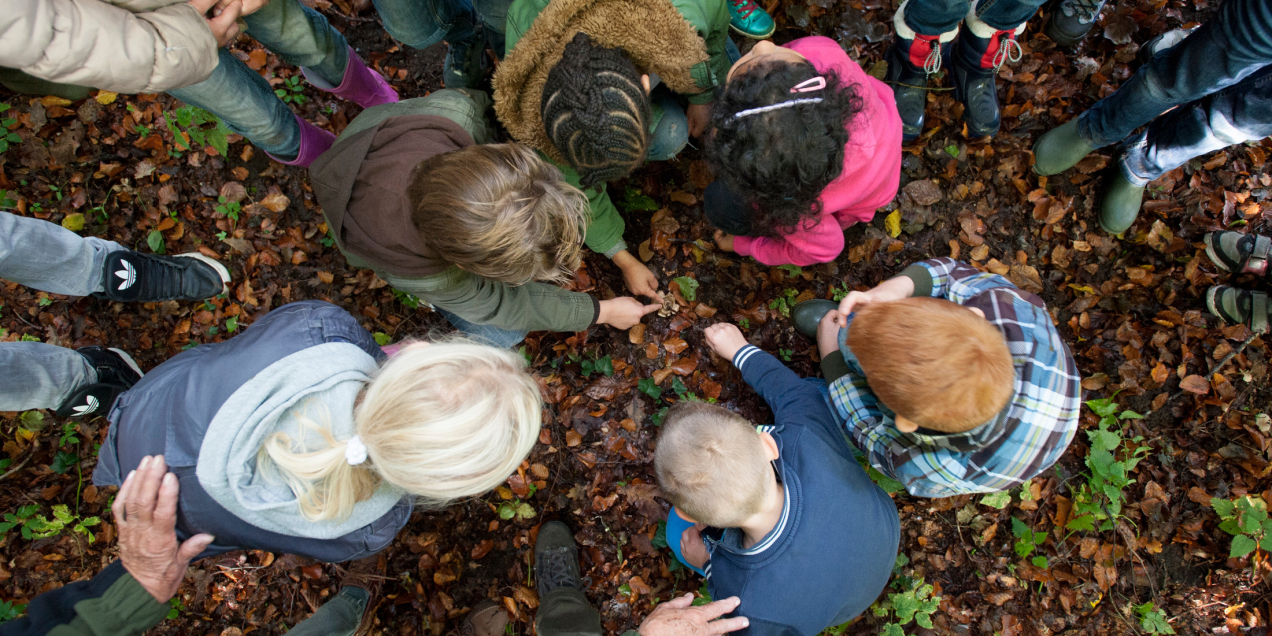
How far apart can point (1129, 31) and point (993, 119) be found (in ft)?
3.59

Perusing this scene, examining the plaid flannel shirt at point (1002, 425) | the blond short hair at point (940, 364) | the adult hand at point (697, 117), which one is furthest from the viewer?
the adult hand at point (697, 117)

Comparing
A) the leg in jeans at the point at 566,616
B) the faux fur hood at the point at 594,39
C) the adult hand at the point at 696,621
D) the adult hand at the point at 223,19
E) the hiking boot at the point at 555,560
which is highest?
the adult hand at the point at 223,19

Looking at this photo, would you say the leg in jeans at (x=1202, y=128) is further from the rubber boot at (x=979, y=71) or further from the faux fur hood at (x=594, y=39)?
the faux fur hood at (x=594, y=39)

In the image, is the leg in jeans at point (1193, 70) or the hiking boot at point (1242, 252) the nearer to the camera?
the leg in jeans at point (1193, 70)

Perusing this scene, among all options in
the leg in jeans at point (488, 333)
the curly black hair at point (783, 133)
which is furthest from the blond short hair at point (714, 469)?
Answer: the leg in jeans at point (488, 333)

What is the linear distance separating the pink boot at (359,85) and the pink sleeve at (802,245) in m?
2.55

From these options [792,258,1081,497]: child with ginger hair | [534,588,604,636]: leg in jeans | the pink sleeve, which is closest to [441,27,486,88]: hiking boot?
the pink sleeve

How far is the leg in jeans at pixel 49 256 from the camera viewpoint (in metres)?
2.56

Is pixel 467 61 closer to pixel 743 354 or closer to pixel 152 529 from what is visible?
pixel 743 354

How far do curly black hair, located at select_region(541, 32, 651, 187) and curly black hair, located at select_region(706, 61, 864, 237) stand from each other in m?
0.42

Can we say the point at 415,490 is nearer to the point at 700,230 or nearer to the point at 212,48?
the point at 212,48

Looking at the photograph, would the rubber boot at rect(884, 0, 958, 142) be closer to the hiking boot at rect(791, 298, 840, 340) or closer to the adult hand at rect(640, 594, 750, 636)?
the hiking boot at rect(791, 298, 840, 340)

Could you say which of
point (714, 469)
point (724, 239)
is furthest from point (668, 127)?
point (714, 469)

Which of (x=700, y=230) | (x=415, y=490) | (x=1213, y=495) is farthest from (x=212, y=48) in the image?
(x=1213, y=495)
